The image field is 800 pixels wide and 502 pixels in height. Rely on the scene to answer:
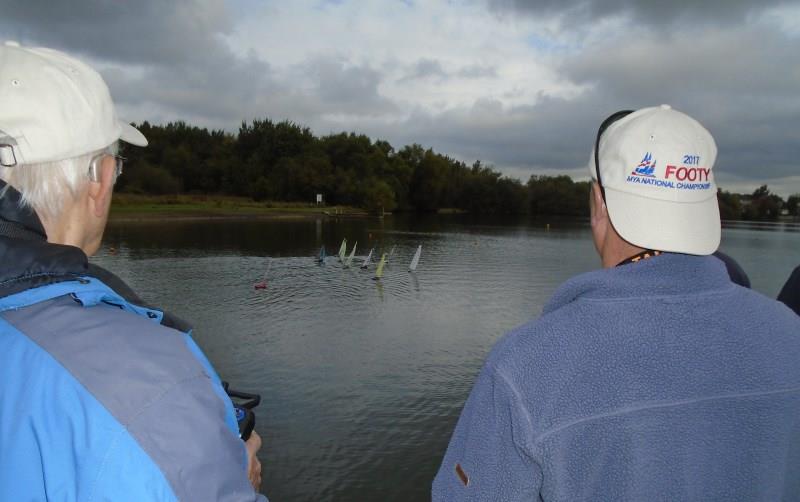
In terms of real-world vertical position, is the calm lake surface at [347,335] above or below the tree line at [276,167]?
below

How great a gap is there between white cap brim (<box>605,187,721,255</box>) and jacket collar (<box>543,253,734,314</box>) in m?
0.04

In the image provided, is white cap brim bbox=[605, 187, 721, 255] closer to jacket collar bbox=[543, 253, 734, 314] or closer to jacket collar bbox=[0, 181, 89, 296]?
jacket collar bbox=[543, 253, 734, 314]

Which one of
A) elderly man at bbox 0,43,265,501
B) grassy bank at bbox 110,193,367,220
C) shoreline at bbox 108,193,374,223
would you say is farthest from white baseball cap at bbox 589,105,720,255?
grassy bank at bbox 110,193,367,220

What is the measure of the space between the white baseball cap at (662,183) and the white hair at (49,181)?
1575mm

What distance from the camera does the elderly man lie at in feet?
3.43

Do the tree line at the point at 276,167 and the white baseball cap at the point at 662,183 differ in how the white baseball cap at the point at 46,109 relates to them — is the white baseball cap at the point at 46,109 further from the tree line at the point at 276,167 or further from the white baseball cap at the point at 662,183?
the tree line at the point at 276,167

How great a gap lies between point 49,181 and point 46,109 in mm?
190

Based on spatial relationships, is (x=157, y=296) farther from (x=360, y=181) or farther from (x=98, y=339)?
(x=360, y=181)

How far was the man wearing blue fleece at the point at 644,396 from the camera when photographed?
48.0 inches

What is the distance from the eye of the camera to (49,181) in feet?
4.31

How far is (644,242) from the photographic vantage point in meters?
1.44

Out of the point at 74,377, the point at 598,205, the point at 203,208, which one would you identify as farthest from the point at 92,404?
the point at 203,208

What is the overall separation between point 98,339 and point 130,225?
54.2 metres

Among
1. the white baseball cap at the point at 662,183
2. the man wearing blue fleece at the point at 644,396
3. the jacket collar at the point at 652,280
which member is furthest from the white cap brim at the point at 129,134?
the white baseball cap at the point at 662,183
